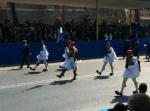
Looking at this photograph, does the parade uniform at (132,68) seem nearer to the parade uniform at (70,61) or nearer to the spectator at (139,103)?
the parade uniform at (70,61)

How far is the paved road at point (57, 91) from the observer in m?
15.1

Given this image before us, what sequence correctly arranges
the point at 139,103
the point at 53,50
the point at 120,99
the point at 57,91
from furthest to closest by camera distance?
the point at 53,50 < the point at 57,91 < the point at 120,99 < the point at 139,103

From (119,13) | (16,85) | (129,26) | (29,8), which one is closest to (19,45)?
(16,85)

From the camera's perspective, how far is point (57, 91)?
1838 centimetres

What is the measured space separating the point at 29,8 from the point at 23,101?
30.5 meters

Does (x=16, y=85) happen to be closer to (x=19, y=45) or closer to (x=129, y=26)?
(x=19, y=45)

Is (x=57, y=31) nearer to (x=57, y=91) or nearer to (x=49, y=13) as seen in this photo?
(x=49, y=13)

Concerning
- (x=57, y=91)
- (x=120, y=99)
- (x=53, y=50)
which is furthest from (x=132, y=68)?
(x=53, y=50)

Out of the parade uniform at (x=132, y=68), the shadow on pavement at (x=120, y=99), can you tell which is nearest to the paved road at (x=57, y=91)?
the shadow on pavement at (x=120, y=99)

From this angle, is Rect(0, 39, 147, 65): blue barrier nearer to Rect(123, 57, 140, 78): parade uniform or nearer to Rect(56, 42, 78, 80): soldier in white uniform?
Rect(56, 42, 78, 80): soldier in white uniform

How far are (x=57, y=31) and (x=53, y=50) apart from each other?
5112 millimetres

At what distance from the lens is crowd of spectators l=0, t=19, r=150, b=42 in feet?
116

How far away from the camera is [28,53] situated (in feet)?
95.0

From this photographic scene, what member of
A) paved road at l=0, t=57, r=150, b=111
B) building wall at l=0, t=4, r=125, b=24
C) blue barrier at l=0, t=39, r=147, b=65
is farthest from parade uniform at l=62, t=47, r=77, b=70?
building wall at l=0, t=4, r=125, b=24
